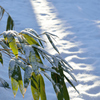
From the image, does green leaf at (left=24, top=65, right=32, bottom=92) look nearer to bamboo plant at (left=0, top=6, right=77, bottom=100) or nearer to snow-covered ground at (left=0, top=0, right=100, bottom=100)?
bamboo plant at (left=0, top=6, right=77, bottom=100)

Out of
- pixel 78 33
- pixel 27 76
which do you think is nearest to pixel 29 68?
pixel 27 76

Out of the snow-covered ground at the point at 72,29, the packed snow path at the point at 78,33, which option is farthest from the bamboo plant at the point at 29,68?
the packed snow path at the point at 78,33

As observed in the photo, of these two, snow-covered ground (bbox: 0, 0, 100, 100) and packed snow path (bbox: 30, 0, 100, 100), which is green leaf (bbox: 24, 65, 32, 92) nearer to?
snow-covered ground (bbox: 0, 0, 100, 100)

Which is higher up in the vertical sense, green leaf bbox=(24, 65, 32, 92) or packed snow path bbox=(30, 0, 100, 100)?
green leaf bbox=(24, 65, 32, 92)

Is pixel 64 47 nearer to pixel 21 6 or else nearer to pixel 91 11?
pixel 91 11

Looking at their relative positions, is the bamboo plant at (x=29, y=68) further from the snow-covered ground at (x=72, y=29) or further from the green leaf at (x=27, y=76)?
the snow-covered ground at (x=72, y=29)

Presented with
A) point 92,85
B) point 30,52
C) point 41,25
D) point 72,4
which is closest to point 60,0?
point 72,4

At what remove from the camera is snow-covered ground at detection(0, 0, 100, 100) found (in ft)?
4.53

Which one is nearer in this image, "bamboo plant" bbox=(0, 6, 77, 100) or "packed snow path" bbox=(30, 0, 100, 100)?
"bamboo plant" bbox=(0, 6, 77, 100)

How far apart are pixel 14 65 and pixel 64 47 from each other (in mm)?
1455

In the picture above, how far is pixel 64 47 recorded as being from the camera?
201cm

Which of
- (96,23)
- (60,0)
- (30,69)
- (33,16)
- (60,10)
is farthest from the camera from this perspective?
(60,0)

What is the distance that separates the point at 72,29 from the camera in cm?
246

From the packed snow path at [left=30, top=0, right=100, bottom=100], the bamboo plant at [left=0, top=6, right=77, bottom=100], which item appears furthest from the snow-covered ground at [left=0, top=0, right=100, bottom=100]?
the bamboo plant at [left=0, top=6, right=77, bottom=100]
